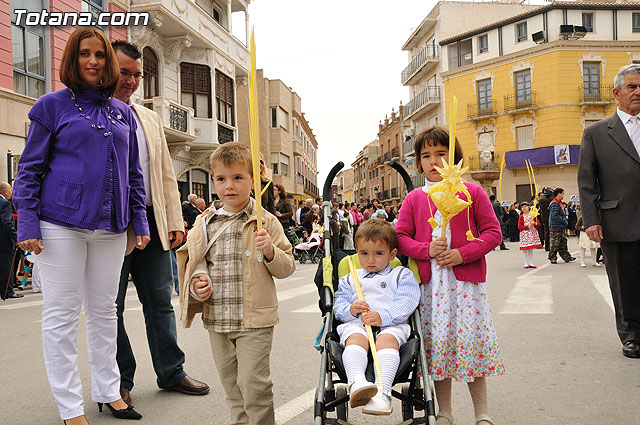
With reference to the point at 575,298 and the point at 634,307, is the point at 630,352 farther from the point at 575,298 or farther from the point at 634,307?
the point at 575,298

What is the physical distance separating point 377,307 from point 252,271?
76cm

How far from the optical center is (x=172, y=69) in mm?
20406

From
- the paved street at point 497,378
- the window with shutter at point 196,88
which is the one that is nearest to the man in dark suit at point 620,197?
the paved street at point 497,378

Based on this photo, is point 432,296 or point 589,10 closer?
point 432,296

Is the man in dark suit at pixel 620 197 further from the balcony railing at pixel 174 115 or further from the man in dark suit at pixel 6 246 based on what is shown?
the balcony railing at pixel 174 115

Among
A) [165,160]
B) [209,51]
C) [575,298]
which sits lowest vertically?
[575,298]

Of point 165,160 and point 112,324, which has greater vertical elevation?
point 165,160

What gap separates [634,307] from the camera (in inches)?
188

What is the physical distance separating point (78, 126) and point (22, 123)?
499 inches

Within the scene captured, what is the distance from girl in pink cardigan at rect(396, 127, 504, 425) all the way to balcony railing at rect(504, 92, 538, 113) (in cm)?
3629

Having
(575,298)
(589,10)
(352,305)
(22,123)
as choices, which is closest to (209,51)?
(22,123)

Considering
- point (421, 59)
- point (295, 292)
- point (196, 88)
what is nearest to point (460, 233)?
point (295, 292)

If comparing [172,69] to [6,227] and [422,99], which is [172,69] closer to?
[6,227]

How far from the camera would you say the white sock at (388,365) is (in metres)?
2.72
